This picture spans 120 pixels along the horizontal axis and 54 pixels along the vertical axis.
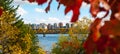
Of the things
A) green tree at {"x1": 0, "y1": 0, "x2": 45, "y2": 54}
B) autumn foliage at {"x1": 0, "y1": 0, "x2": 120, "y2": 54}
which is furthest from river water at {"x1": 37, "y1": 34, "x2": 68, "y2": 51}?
autumn foliage at {"x1": 0, "y1": 0, "x2": 120, "y2": 54}

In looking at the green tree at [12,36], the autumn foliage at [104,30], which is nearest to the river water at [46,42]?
the green tree at [12,36]

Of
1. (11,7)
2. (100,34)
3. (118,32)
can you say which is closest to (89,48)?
(100,34)

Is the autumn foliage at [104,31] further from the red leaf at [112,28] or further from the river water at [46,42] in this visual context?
the river water at [46,42]

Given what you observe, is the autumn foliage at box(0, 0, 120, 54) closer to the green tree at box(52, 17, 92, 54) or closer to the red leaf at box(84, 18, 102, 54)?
the red leaf at box(84, 18, 102, 54)

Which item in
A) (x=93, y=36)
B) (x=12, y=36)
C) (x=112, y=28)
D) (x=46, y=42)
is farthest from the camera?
(x=46, y=42)

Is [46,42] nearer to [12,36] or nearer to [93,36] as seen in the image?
[12,36]

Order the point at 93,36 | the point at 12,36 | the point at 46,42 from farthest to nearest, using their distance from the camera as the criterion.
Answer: the point at 46,42 → the point at 12,36 → the point at 93,36

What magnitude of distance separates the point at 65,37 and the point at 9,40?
21.9ft

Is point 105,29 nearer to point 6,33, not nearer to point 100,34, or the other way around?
point 100,34

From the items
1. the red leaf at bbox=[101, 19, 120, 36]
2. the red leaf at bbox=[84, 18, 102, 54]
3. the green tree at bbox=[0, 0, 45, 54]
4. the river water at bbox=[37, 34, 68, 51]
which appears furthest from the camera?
the river water at bbox=[37, 34, 68, 51]

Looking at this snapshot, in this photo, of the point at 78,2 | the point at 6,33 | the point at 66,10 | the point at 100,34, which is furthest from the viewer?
the point at 6,33

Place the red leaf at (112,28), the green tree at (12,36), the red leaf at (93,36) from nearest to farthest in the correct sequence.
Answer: the red leaf at (112,28), the red leaf at (93,36), the green tree at (12,36)

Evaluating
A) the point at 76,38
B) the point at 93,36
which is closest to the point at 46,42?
the point at 76,38

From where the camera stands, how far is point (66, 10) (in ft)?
5.77
